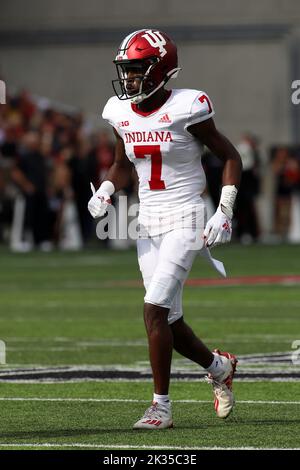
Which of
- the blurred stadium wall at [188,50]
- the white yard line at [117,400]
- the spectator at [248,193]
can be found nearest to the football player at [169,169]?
the white yard line at [117,400]

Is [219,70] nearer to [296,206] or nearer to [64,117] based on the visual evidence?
[64,117]

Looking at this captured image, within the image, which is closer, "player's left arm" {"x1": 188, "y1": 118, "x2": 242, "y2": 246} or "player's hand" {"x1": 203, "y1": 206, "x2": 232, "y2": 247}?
"player's hand" {"x1": 203, "y1": 206, "x2": 232, "y2": 247}

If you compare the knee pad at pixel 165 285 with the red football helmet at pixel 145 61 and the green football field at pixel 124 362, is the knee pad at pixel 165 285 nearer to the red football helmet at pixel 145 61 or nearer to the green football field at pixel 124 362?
the green football field at pixel 124 362

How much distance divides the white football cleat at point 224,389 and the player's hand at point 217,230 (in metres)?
0.79

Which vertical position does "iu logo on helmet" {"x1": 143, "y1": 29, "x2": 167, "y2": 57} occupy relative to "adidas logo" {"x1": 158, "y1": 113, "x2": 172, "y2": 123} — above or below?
above

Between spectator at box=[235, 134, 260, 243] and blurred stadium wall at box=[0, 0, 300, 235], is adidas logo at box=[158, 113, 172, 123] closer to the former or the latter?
spectator at box=[235, 134, 260, 243]

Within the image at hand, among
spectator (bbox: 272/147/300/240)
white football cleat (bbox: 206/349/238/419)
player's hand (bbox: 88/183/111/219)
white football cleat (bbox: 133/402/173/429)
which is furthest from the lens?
spectator (bbox: 272/147/300/240)

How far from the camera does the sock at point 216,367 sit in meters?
7.95

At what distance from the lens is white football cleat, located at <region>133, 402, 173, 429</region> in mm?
7352

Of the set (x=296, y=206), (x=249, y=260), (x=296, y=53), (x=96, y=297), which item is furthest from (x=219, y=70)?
(x=96, y=297)

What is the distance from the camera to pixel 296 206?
2739 cm

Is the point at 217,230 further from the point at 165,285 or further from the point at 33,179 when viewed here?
the point at 33,179

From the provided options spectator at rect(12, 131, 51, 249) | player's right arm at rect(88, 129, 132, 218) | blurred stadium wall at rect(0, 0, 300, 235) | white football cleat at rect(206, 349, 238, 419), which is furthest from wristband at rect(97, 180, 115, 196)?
blurred stadium wall at rect(0, 0, 300, 235)

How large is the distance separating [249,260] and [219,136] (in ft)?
45.9
